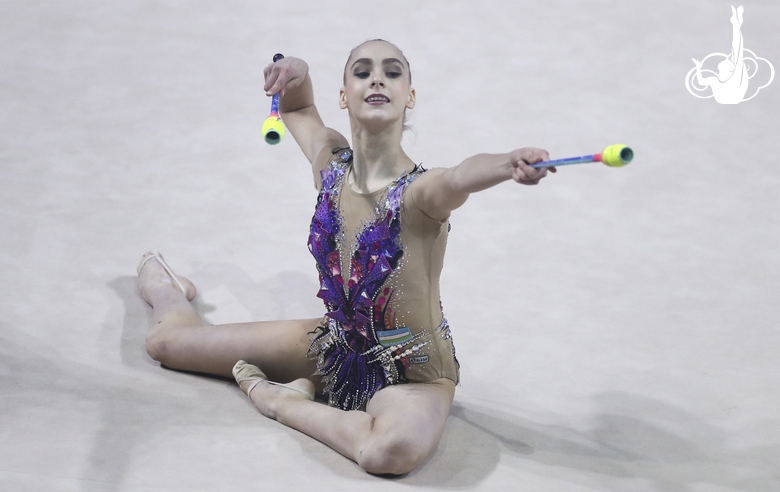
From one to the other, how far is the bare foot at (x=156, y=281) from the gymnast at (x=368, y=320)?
1.46ft

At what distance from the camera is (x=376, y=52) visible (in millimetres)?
2562

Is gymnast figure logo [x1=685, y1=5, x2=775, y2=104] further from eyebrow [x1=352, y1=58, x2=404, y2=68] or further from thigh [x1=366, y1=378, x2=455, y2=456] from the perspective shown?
thigh [x1=366, y1=378, x2=455, y2=456]

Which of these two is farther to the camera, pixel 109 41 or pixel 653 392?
pixel 109 41

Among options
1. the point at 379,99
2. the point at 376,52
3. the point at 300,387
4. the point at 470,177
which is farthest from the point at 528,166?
the point at 300,387

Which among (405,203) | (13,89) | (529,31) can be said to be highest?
(529,31)

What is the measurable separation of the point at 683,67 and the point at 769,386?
2.21 m

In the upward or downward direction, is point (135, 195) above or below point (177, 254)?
above

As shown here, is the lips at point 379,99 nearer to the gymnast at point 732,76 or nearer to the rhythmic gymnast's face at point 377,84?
the rhythmic gymnast's face at point 377,84

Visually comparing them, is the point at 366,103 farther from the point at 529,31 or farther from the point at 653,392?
the point at 529,31

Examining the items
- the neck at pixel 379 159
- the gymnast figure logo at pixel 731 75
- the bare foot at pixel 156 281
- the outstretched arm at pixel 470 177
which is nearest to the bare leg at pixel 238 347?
the bare foot at pixel 156 281

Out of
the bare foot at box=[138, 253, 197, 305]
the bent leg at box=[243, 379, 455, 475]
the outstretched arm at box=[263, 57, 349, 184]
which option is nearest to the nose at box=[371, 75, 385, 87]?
the outstretched arm at box=[263, 57, 349, 184]

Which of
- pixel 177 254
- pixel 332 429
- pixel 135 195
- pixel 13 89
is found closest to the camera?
pixel 332 429

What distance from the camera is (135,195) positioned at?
3.81 m

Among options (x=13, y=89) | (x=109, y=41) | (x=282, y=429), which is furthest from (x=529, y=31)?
(x=282, y=429)
